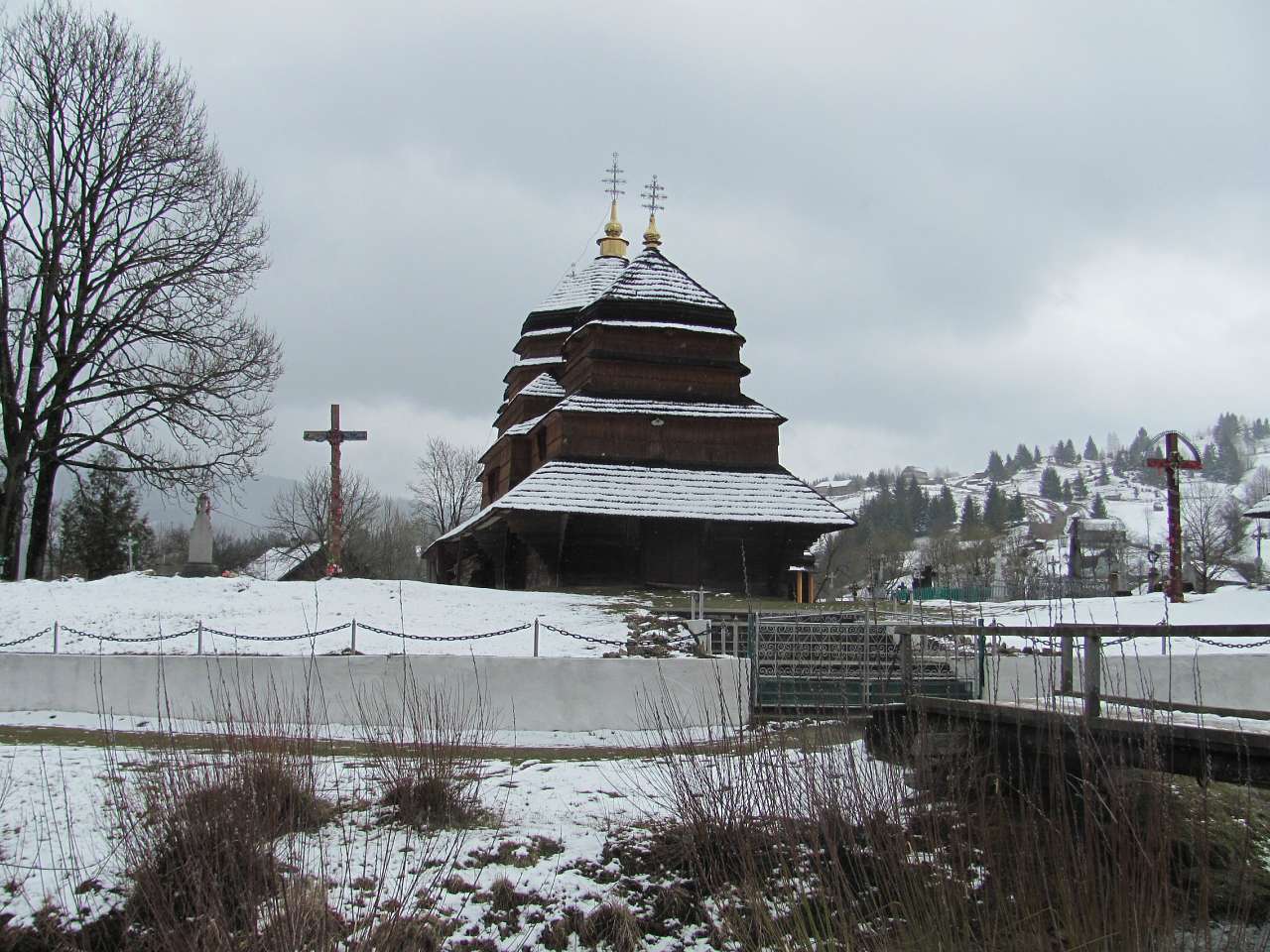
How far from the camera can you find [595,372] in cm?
3100

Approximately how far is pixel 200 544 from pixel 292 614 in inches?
298

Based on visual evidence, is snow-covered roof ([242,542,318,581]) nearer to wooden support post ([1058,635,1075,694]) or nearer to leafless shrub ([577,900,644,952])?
leafless shrub ([577,900,644,952])

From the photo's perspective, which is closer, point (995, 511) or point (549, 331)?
point (549, 331)

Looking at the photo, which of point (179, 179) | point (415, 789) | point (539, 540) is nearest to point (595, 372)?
point (539, 540)

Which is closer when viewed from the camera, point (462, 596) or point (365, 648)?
point (365, 648)

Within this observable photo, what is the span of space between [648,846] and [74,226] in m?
26.4

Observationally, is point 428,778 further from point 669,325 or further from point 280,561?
point 280,561

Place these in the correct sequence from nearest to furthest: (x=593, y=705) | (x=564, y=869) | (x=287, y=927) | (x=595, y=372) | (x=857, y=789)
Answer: (x=287, y=927) < (x=857, y=789) < (x=564, y=869) < (x=593, y=705) < (x=595, y=372)

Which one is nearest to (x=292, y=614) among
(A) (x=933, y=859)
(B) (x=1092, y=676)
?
(B) (x=1092, y=676)

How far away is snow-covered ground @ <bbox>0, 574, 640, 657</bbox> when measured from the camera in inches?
776

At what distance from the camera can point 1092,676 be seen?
815 cm

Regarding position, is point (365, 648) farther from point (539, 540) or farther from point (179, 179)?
point (179, 179)

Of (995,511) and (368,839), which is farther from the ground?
(995,511)

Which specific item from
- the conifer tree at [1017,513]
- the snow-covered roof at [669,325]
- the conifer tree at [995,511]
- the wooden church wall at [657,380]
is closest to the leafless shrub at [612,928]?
the wooden church wall at [657,380]
